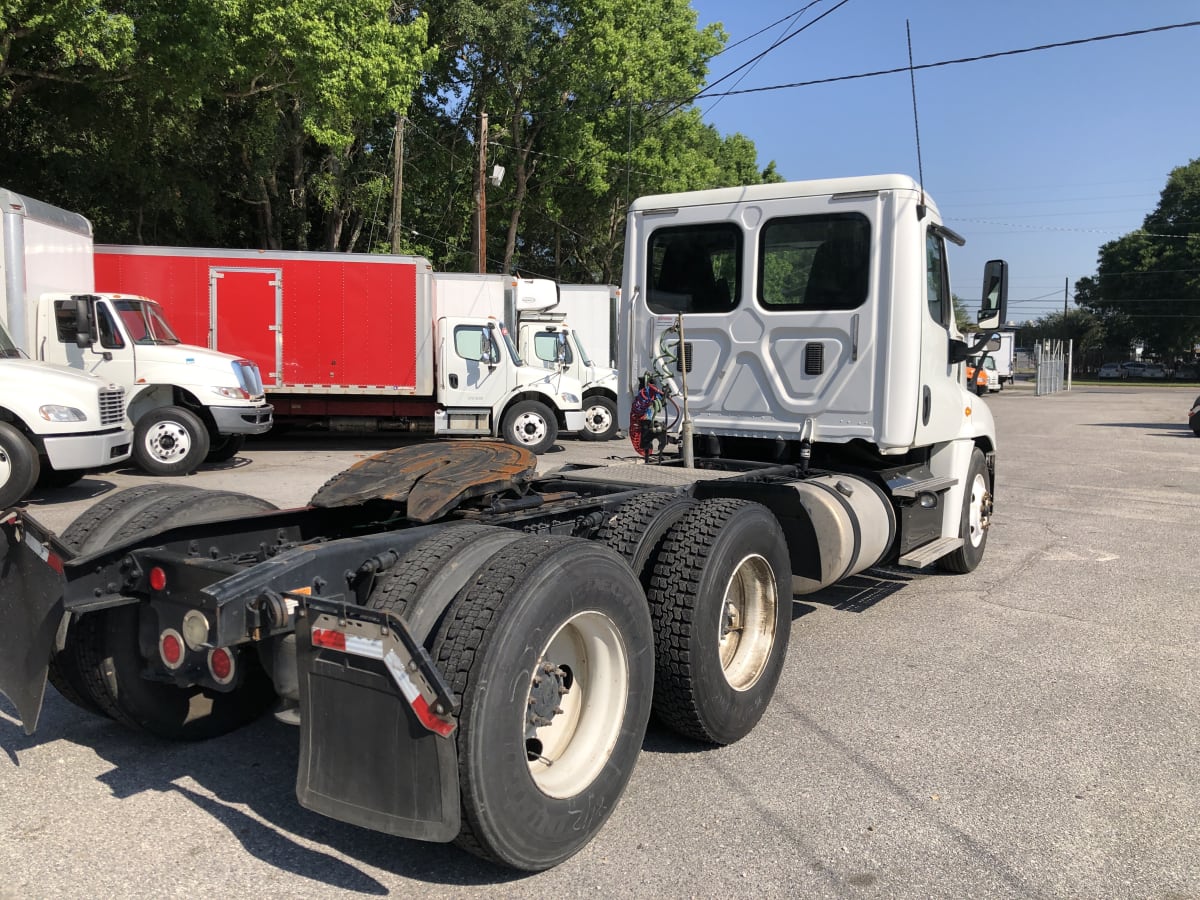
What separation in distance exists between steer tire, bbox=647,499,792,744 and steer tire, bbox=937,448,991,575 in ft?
10.6

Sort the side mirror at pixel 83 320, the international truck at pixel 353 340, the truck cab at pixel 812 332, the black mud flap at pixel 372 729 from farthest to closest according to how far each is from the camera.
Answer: the international truck at pixel 353 340 < the side mirror at pixel 83 320 < the truck cab at pixel 812 332 < the black mud flap at pixel 372 729

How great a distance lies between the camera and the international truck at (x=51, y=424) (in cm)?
969

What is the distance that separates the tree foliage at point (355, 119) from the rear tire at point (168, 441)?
614 centimetres

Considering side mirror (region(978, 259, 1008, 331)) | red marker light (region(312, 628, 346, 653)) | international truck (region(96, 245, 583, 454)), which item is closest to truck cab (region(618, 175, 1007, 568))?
side mirror (region(978, 259, 1008, 331))

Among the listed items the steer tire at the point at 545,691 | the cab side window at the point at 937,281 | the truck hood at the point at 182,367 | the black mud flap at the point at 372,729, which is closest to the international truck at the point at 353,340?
the truck hood at the point at 182,367

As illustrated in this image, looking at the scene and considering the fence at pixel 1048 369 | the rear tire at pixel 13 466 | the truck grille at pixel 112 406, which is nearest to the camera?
the rear tire at pixel 13 466

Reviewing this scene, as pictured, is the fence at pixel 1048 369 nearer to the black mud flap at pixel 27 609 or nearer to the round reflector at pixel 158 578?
the round reflector at pixel 158 578

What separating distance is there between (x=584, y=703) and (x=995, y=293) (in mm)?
4700

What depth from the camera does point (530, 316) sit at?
1891 centimetres

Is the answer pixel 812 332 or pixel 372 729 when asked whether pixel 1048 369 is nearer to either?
pixel 812 332

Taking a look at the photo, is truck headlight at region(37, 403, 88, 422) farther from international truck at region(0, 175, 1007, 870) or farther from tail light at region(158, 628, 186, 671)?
tail light at region(158, 628, 186, 671)

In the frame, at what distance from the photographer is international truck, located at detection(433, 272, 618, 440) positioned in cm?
1812

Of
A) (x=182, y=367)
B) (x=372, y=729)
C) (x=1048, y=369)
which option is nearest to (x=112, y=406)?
(x=182, y=367)

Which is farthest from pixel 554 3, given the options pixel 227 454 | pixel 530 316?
pixel 227 454
